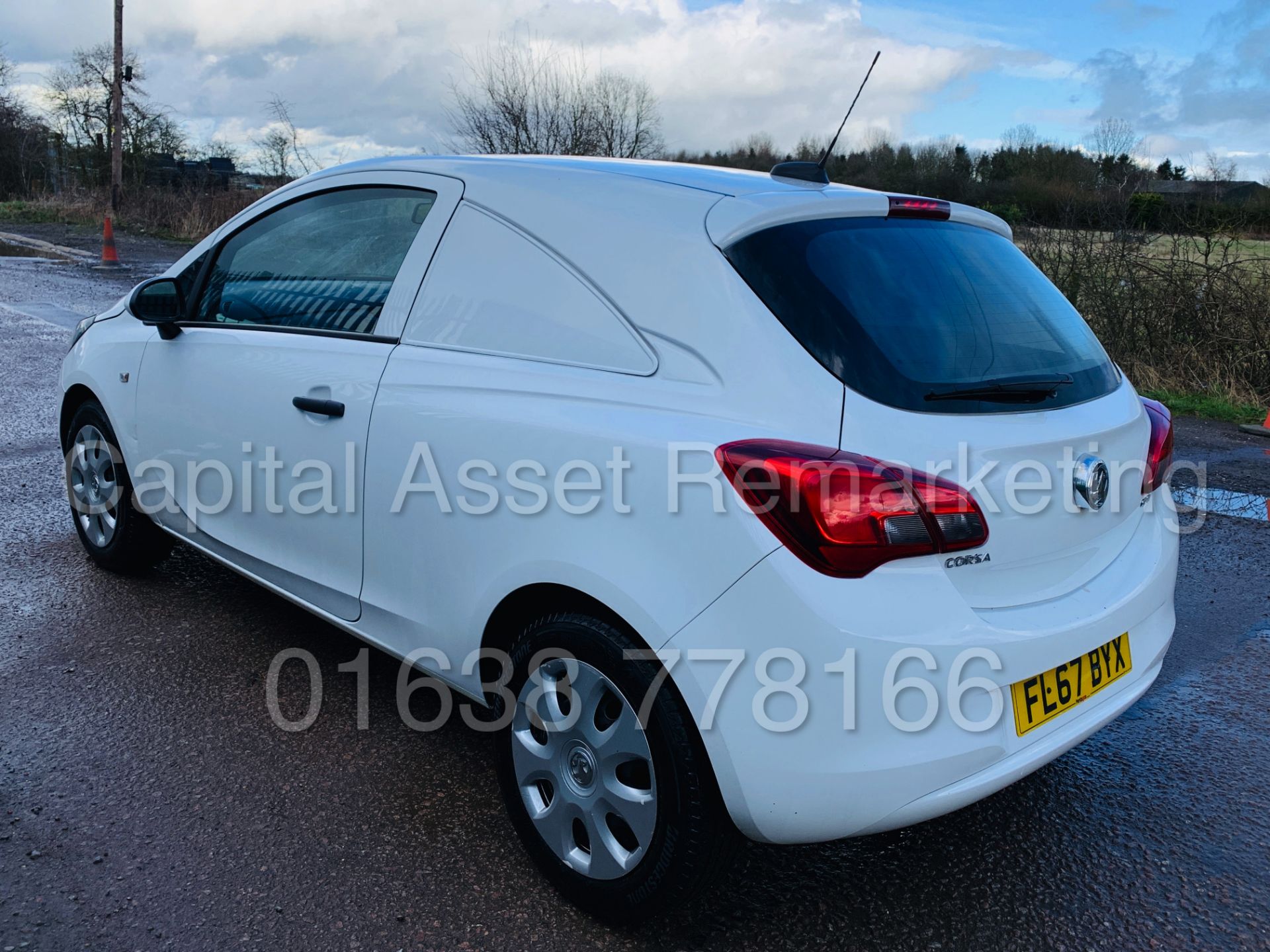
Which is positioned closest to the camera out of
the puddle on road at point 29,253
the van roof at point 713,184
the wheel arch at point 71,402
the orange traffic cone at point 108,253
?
the van roof at point 713,184

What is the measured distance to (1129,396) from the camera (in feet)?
9.16

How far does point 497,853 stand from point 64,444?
3.16 meters

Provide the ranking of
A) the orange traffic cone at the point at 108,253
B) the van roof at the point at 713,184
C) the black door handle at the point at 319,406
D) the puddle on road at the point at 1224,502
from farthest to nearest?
the orange traffic cone at the point at 108,253 → the puddle on road at the point at 1224,502 → the black door handle at the point at 319,406 → the van roof at the point at 713,184

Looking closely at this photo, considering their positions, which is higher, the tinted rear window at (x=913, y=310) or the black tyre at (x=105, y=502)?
the tinted rear window at (x=913, y=310)

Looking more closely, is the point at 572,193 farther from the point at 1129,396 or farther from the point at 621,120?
the point at 621,120

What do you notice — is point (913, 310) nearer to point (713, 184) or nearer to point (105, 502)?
point (713, 184)

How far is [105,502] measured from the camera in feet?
14.3

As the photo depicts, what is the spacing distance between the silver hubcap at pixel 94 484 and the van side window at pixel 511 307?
83.8 inches

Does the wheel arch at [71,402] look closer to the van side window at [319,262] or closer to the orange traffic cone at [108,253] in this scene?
the van side window at [319,262]

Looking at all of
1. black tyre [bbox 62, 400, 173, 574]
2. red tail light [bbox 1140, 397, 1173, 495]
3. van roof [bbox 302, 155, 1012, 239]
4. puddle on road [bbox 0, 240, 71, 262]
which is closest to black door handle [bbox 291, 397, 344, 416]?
van roof [bbox 302, 155, 1012, 239]

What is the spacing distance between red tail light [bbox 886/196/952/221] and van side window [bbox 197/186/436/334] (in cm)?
129

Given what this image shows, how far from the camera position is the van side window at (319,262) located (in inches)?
119

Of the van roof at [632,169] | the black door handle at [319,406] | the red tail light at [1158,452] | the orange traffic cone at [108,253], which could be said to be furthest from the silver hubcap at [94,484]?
the orange traffic cone at [108,253]

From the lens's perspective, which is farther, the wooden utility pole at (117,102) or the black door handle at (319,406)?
the wooden utility pole at (117,102)
